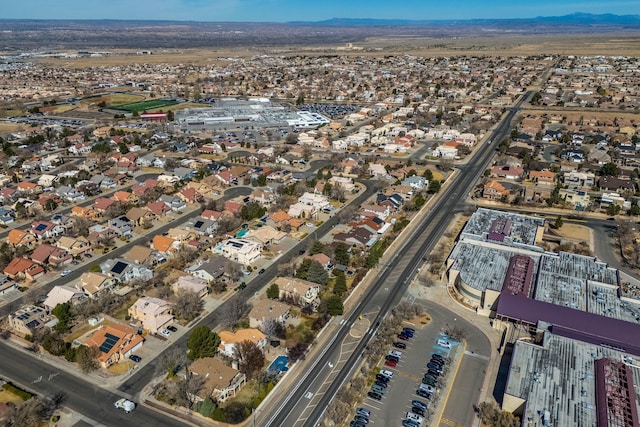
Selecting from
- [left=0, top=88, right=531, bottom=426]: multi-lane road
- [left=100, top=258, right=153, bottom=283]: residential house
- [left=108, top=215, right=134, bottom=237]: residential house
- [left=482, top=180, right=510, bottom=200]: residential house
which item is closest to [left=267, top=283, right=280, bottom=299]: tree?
[left=0, top=88, right=531, bottom=426]: multi-lane road

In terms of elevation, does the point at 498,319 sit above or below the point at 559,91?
below

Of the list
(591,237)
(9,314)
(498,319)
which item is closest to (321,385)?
(498,319)

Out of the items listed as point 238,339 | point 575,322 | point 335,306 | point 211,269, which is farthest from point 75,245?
point 575,322

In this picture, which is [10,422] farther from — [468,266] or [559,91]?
[559,91]

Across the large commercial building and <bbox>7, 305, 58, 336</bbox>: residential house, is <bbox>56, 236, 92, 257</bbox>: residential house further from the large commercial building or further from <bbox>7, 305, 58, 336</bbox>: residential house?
the large commercial building

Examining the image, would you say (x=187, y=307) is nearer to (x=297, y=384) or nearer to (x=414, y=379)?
(x=297, y=384)
